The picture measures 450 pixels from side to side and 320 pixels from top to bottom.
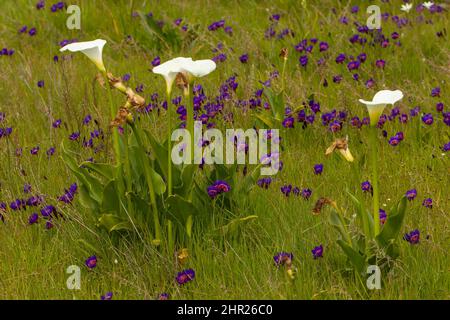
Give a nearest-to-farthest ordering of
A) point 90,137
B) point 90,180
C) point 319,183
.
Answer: point 90,180
point 319,183
point 90,137

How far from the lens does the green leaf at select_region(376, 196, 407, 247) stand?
9.38ft

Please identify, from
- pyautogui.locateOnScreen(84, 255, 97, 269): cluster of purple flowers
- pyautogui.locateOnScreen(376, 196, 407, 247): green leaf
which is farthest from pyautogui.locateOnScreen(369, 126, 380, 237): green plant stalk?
pyautogui.locateOnScreen(84, 255, 97, 269): cluster of purple flowers

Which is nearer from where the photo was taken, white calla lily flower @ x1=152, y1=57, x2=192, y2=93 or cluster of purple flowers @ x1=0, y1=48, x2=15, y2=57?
white calla lily flower @ x1=152, y1=57, x2=192, y2=93

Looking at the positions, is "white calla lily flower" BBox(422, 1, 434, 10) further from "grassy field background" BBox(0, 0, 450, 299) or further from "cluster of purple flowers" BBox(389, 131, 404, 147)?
"cluster of purple flowers" BBox(389, 131, 404, 147)

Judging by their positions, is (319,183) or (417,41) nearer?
(319,183)

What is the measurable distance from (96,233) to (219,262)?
0.56m

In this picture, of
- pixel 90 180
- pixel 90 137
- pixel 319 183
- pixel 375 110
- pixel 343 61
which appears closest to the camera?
pixel 375 110

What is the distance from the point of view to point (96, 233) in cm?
329

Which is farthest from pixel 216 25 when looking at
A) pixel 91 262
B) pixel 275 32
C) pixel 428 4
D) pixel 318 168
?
pixel 91 262

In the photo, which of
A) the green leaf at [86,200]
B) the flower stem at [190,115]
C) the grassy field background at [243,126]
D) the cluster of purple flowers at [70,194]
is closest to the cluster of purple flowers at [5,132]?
the grassy field background at [243,126]

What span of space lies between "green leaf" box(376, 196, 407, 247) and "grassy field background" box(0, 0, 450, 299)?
12 cm

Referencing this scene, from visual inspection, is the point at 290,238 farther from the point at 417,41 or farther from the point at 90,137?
the point at 417,41

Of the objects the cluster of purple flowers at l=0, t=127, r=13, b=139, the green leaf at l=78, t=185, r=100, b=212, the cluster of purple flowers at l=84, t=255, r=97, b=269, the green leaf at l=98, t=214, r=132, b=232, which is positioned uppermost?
the cluster of purple flowers at l=0, t=127, r=13, b=139
